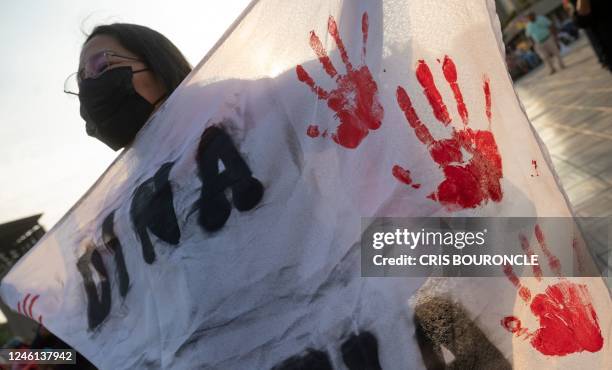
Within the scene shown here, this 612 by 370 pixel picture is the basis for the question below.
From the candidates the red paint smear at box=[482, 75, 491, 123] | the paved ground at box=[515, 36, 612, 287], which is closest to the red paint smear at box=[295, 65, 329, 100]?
the red paint smear at box=[482, 75, 491, 123]

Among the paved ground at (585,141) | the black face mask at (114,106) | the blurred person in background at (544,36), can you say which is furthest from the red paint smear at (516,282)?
the blurred person in background at (544,36)

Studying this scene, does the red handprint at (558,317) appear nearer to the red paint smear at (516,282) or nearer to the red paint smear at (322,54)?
the red paint smear at (516,282)

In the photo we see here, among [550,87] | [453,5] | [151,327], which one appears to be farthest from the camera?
[550,87]

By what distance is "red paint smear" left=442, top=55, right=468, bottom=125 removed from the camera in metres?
1.20

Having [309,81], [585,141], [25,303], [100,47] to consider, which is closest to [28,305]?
[25,303]

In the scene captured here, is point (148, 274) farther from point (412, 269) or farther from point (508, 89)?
point (508, 89)

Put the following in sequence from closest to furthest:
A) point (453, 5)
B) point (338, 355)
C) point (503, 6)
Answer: point (338, 355) < point (453, 5) < point (503, 6)

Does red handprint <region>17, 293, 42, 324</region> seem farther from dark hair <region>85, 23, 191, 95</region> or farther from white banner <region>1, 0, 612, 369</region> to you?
dark hair <region>85, 23, 191, 95</region>

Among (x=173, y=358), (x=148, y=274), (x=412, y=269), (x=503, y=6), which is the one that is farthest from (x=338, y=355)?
(x=503, y=6)

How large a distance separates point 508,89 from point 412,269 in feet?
1.91

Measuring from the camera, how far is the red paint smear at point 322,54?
1.20 metres

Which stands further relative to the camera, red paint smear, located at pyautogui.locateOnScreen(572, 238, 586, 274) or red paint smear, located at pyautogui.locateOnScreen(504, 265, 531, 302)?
red paint smear, located at pyautogui.locateOnScreen(572, 238, 586, 274)

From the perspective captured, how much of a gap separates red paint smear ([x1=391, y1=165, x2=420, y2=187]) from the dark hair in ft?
2.83

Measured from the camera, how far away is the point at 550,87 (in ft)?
30.6
